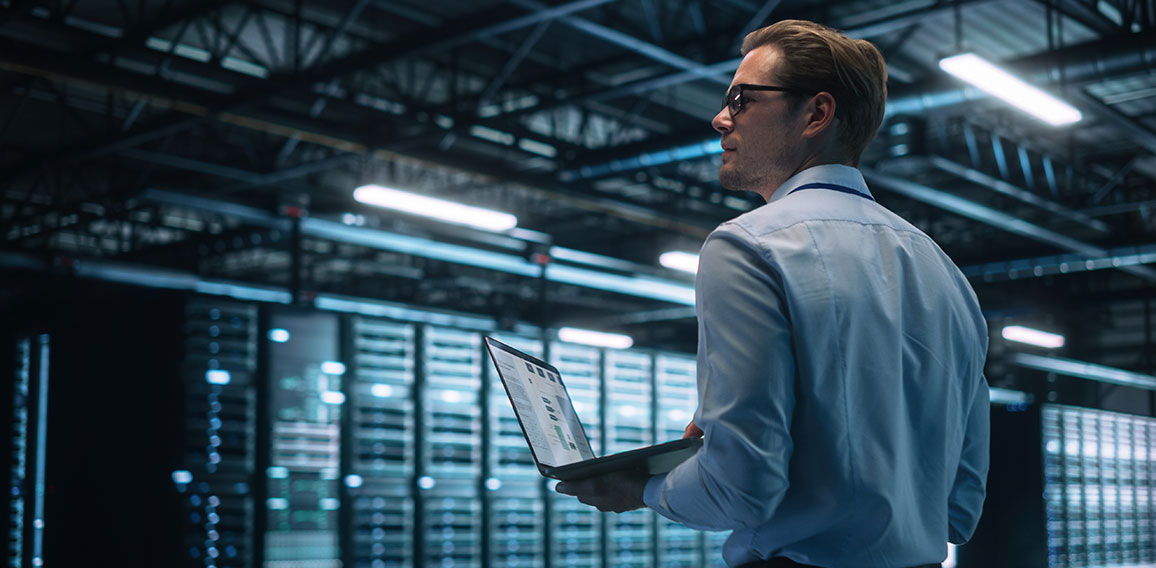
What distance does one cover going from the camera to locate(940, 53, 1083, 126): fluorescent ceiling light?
6523mm

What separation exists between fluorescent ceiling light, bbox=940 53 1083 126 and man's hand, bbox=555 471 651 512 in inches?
233

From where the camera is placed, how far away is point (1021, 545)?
296 inches

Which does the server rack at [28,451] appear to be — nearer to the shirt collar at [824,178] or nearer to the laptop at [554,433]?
the laptop at [554,433]

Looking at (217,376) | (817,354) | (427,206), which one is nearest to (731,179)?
(817,354)

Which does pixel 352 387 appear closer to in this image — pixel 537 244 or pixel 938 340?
pixel 938 340

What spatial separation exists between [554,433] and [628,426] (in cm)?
825

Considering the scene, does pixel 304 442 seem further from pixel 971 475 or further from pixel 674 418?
pixel 971 475

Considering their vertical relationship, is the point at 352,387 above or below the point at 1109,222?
below

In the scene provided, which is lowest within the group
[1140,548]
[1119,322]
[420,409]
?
[1140,548]

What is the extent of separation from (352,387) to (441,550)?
1.37m

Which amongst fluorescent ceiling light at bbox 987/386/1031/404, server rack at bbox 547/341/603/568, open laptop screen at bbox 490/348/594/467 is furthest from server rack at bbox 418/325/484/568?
fluorescent ceiling light at bbox 987/386/1031/404

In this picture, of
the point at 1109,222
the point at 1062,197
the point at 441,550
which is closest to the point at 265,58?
the point at 441,550

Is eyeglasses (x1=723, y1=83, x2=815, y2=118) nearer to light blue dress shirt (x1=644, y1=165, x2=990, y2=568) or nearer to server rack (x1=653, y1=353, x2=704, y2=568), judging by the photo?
light blue dress shirt (x1=644, y1=165, x2=990, y2=568)

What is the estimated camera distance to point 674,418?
32.8 ft
